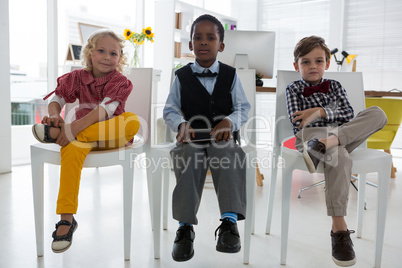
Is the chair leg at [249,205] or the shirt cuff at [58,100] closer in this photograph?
the chair leg at [249,205]

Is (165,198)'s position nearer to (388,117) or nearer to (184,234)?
(184,234)

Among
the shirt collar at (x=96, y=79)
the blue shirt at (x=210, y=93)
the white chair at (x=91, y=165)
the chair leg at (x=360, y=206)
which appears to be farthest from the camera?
the chair leg at (x=360, y=206)

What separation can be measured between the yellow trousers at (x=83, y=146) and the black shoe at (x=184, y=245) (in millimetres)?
388

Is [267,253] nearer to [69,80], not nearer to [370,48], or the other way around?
[69,80]

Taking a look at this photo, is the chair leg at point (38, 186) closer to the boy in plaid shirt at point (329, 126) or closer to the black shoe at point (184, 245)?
the black shoe at point (184, 245)

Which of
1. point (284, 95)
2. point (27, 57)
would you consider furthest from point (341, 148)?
point (27, 57)

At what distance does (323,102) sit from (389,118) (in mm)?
1236

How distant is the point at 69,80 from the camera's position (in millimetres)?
1630

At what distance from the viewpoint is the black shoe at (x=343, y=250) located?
123 cm

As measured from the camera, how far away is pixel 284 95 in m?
1.74

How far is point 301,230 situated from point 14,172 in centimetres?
227

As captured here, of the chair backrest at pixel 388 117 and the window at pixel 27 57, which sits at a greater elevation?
the window at pixel 27 57

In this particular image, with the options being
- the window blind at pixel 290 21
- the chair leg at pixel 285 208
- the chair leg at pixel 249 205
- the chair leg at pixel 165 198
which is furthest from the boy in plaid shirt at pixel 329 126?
the window blind at pixel 290 21

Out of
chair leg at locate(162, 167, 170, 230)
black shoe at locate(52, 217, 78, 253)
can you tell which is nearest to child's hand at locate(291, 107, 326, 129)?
chair leg at locate(162, 167, 170, 230)
